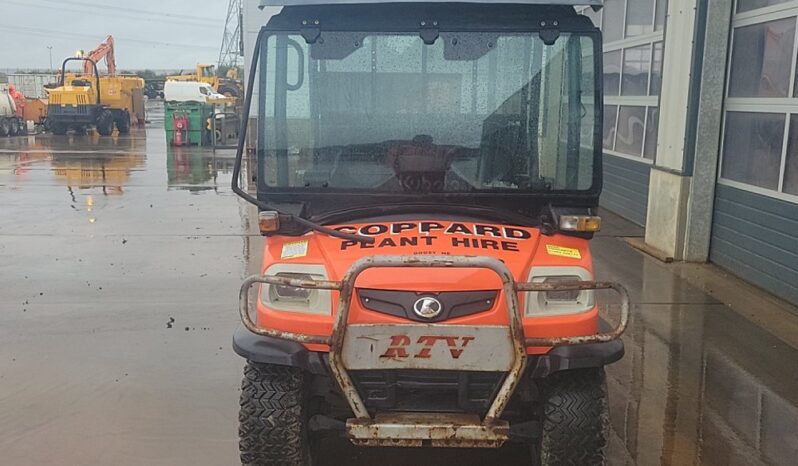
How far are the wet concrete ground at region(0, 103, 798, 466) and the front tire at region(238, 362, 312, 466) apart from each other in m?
0.68

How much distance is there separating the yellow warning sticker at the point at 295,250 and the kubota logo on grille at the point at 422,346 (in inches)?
25.0

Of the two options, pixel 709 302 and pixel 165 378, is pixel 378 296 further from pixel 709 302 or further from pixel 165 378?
pixel 709 302

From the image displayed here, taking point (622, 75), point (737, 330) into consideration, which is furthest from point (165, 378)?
point (622, 75)

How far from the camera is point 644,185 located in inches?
414

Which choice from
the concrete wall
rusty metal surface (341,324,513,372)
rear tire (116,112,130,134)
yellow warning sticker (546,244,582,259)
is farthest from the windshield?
rear tire (116,112,130,134)

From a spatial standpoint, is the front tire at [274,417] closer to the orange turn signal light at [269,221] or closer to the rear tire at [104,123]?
the orange turn signal light at [269,221]

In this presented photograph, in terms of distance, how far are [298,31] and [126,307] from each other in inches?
150

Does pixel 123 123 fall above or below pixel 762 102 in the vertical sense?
below

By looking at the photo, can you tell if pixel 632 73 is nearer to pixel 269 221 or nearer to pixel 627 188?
pixel 627 188

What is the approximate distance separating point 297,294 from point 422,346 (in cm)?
64

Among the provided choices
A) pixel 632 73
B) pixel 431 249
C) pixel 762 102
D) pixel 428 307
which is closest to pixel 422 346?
pixel 428 307

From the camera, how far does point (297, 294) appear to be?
334cm

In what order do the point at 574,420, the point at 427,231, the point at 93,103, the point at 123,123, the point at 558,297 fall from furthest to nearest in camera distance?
1. the point at 123,123
2. the point at 93,103
3. the point at 427,231
4. the point at 558,297
5. the point at 574,420

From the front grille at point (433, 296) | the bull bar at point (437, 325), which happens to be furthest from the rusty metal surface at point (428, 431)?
the front grille at point (433, 296)
